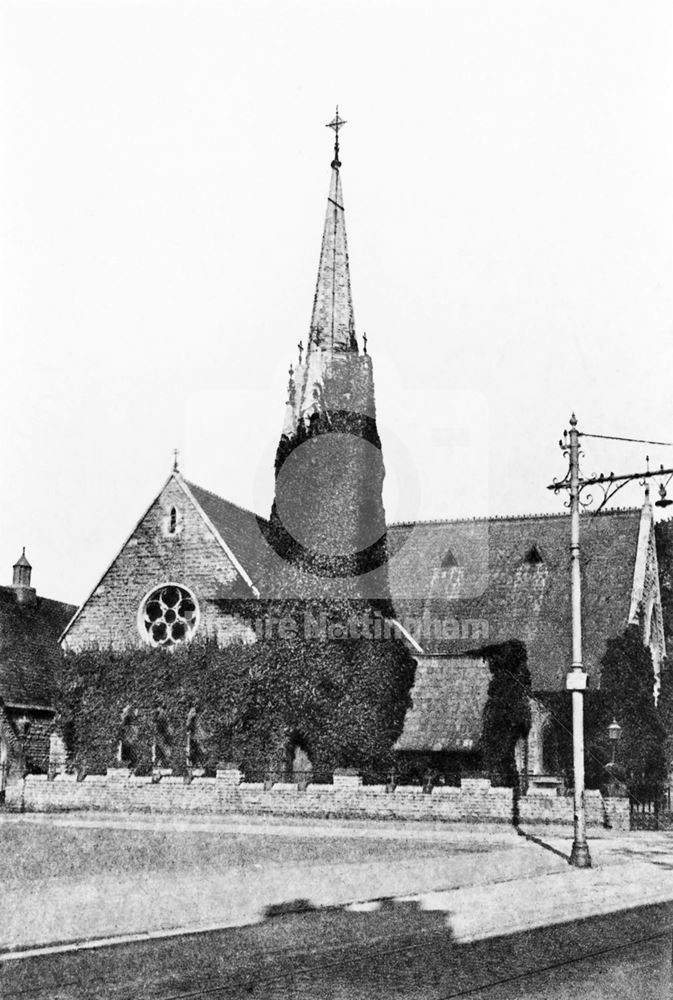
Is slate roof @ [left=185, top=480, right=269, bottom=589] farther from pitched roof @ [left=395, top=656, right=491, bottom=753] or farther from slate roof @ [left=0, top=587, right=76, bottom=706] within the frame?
slate roof @ [left=0, top=587, right=76, bottom=706]

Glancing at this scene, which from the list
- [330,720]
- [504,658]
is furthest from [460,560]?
[330,720]

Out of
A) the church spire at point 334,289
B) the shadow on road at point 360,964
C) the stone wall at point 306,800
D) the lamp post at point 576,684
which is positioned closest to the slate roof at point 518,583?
the stone wall at point 306,800

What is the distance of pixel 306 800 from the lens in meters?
27.8

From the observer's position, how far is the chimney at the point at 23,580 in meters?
43.8

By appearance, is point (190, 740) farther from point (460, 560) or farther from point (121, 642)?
point (460, 560)

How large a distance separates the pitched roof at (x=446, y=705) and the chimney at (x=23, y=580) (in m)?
17.5

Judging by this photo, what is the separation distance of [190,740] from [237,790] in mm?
4357

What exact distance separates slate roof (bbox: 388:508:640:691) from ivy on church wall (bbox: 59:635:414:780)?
397 centimetres

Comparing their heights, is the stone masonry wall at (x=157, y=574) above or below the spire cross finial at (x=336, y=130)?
below

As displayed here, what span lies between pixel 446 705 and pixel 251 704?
6.09m

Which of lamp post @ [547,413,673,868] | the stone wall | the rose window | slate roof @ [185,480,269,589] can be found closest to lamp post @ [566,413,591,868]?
lamp post @ [547,413,673,868]

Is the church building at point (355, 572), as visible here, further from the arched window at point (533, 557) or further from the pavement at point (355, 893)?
the pavement at point (355, 893)

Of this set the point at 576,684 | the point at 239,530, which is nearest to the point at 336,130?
the point at 239,530

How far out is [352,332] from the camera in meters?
39.1
